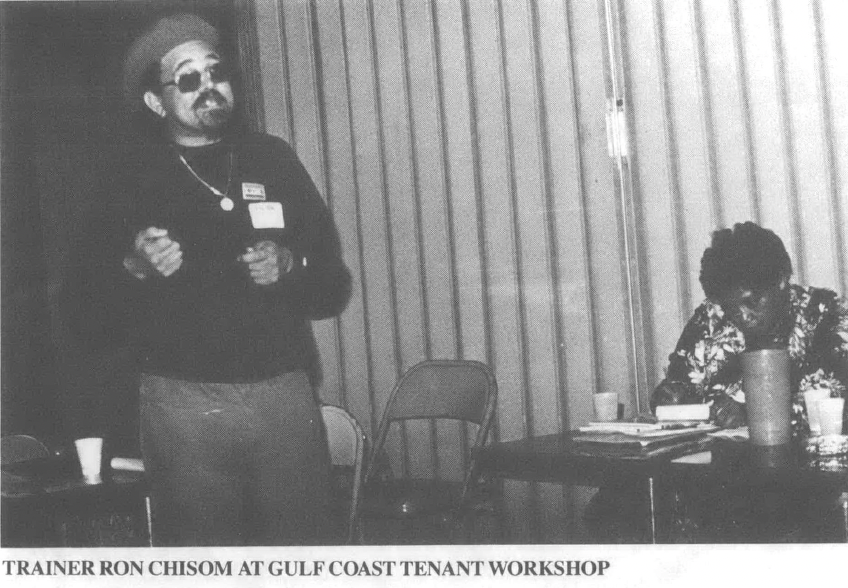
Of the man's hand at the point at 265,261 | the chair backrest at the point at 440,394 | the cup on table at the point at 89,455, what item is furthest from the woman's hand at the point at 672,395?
the cup on table at the point at 89,455

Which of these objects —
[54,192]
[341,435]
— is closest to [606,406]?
[341,435]

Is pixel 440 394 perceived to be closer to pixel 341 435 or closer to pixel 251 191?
pixel 341 435

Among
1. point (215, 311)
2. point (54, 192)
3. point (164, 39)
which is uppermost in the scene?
point (164, 39)

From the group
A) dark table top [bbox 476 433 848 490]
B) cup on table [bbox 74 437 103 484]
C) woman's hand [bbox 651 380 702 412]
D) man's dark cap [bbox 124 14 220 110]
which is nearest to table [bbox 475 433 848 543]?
dark table top [bbox 476 433 848 490]

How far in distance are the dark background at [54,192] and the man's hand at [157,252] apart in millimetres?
1061

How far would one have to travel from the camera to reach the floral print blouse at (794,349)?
82.5 inches

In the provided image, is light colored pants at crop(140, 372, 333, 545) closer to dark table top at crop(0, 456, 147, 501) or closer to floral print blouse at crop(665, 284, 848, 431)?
dark table top at crop(0, 456, 147, 501)

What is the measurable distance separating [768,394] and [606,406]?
Answer: 51 cm

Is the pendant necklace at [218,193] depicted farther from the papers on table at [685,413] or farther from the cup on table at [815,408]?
the cup on table at [815,408]

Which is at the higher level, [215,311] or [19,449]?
[215,311]

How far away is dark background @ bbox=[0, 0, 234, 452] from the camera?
9.45 feet

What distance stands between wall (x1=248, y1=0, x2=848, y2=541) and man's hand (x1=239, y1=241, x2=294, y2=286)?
38.6 inches

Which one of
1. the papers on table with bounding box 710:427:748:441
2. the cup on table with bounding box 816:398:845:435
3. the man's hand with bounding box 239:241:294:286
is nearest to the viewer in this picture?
the cup on table with bounding box 816:398:845:435

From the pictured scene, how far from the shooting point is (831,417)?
4.92 feet
